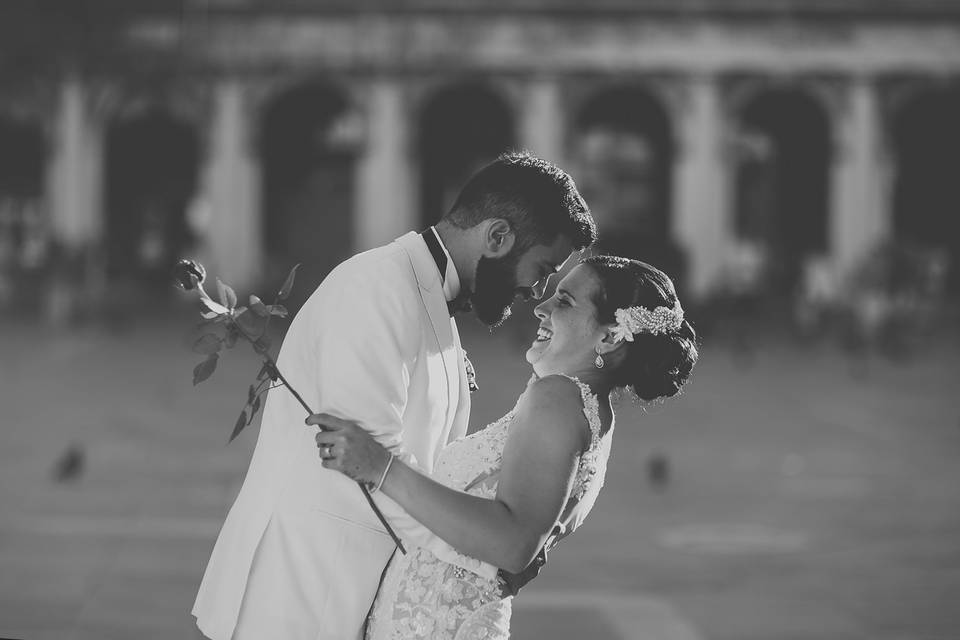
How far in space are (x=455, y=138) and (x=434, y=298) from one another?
110ft

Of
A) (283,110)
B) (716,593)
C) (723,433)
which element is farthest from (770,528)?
(283,110)

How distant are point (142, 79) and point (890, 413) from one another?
67.0 feet

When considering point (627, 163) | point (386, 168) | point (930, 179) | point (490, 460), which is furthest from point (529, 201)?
point (930, 179)

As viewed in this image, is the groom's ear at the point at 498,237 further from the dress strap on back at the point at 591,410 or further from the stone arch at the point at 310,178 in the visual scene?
the stone arch at the point at 310,178

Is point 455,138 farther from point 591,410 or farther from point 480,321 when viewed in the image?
point 591,410

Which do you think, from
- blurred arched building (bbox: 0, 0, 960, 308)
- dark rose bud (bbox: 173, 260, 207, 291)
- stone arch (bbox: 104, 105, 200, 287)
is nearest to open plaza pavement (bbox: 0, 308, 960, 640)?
dark rose bud (bbox: 173, 260, 207, 291)

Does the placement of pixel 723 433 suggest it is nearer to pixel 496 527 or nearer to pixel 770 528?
pixel 770 528

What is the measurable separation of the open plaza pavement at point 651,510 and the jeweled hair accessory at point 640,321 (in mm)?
1860

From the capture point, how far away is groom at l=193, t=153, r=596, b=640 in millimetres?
3061

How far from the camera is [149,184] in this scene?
36750mm

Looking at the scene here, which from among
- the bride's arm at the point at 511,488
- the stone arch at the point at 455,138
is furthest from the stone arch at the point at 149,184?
the bride's arm at the point at 511,488

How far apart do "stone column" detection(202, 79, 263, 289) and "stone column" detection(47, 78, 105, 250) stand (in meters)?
2.61

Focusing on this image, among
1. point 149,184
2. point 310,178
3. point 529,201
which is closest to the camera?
point 529,201

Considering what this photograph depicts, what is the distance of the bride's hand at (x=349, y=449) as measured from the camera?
297 centimetres
